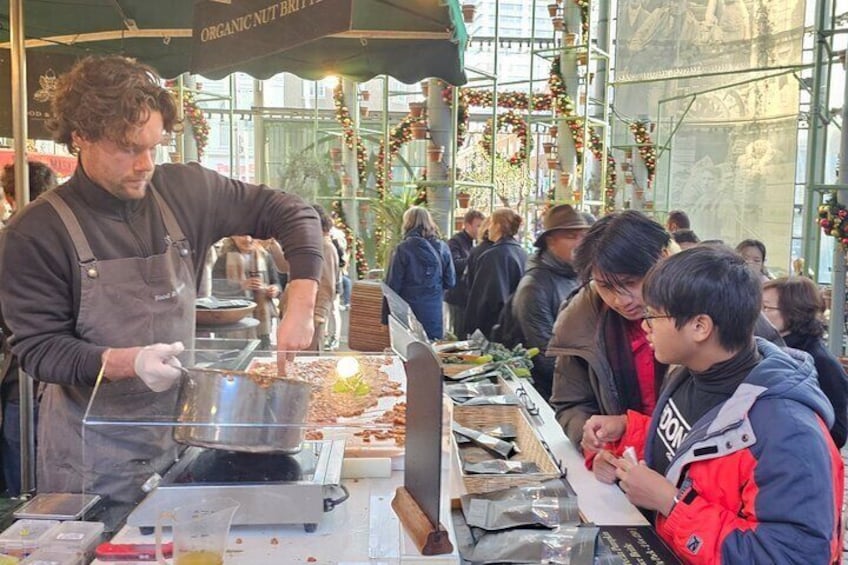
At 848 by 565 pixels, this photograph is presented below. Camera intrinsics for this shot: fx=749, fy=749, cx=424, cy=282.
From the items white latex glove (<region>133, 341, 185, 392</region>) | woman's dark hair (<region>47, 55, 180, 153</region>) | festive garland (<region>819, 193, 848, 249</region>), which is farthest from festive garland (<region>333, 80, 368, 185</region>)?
white latex glove (<region>133, 341, 185, 392</region>)

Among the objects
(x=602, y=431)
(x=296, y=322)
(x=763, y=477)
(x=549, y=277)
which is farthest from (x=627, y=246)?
(x=549, y=277)

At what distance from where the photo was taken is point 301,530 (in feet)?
5.06

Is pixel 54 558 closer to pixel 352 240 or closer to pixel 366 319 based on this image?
pixel 366 319

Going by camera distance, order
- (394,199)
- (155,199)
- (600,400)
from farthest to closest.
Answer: (394,199) < (600,400) < (155,199)

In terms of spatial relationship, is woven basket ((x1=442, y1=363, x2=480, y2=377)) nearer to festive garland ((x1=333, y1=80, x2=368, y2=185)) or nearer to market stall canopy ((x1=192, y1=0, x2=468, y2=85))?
market stall canopy ((x1=192, y1=0, x2=468, y2=85))

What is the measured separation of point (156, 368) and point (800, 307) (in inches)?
104

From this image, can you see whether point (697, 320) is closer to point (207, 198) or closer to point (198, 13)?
point (207, 198)

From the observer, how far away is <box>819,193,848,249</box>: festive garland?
238 inches

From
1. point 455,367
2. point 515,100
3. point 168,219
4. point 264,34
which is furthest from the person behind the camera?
point 515,100

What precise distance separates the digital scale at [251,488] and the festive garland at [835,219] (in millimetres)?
5745

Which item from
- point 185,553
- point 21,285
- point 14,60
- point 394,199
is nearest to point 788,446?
point 185,553

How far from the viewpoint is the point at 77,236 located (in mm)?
1857

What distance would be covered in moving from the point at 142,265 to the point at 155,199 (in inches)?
9.3

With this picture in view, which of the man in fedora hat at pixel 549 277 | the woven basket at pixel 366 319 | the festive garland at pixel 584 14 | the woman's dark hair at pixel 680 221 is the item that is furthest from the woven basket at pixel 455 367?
the festive garland at pixel 584 14
